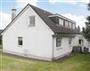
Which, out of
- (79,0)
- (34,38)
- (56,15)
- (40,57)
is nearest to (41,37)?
(34,38)

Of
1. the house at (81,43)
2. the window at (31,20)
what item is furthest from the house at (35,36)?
the house at (81,43)

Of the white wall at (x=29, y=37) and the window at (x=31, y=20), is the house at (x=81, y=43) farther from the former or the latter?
the window at (x=31, y=20)

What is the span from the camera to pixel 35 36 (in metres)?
19.0

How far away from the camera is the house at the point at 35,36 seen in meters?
18.1

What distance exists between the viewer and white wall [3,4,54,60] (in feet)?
59.7

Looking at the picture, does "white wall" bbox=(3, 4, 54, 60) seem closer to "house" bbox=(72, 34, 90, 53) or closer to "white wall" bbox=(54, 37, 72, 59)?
"white wall" bbox=(54, 37, 72, 59)

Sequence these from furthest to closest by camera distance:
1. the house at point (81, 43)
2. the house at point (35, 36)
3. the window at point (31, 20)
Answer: the house at point (81, 43) → the window at point (31, 20) → the house at point (35, 36)

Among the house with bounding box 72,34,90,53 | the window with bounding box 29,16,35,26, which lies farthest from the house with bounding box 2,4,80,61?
the house with bounding box 72,34,90,53

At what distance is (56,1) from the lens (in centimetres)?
1574

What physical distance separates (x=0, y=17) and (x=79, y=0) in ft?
25.1

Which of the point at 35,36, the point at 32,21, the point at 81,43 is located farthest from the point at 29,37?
the point at 81,43

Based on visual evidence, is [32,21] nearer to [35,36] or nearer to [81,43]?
[35,36]

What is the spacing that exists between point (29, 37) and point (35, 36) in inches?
33.9

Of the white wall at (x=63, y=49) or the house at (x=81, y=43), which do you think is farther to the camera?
the house at (x=81, y=43)
